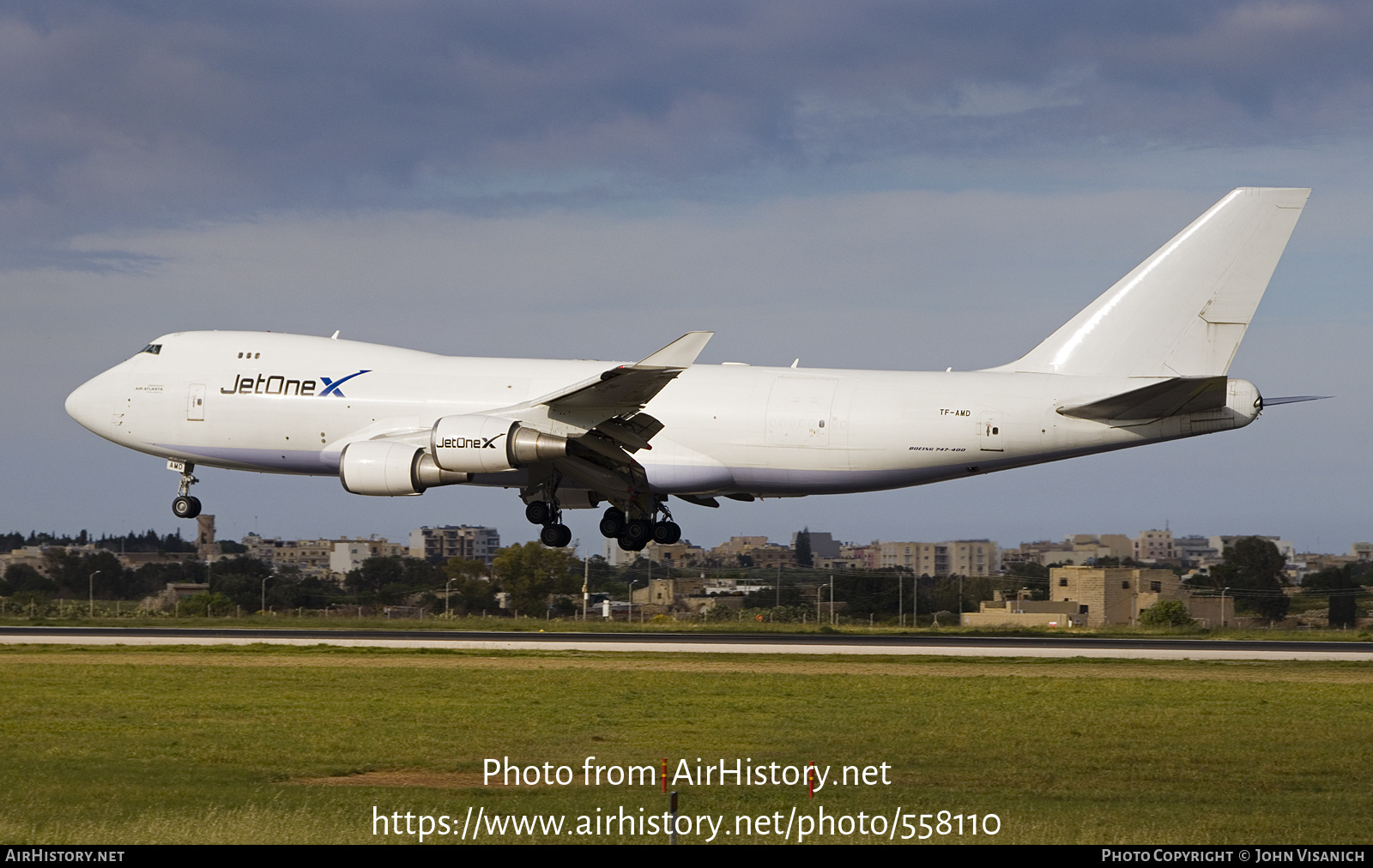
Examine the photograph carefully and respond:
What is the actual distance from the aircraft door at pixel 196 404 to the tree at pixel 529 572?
21579 mm

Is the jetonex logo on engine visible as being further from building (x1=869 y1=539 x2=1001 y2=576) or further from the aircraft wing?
building (x1=869 y1=539 x2=1001 y2=576)

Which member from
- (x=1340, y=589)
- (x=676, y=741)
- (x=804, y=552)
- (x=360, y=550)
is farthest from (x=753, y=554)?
(x=676, y=741)

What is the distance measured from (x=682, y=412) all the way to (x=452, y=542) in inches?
3798

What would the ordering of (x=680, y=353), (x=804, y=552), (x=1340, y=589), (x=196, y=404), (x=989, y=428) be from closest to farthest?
(x=680, y=353), (x=989, y=428), (x=196, y=404), (x=1340, y=589), (x=804, y=552)

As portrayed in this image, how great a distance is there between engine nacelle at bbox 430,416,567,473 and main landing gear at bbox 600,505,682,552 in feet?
19.9

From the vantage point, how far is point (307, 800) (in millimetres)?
16266

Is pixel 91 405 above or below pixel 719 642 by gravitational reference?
above

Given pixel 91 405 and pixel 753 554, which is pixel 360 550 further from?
pixel 91 405

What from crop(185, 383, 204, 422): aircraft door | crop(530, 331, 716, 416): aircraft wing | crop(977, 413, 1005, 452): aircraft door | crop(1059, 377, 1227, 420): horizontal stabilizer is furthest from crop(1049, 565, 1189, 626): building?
crop(185, 383, 204, 422): aircraft door

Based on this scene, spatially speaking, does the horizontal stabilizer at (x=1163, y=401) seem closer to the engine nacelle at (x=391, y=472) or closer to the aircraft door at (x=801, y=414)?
the aircraft door at (x=801, y=414)

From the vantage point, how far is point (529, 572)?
202 ft

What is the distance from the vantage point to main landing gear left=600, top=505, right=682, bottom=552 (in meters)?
41.9
